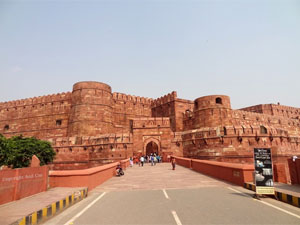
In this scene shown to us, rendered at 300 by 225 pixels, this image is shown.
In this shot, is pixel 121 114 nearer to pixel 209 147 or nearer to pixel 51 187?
pixel 209 147

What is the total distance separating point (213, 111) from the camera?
2466cm

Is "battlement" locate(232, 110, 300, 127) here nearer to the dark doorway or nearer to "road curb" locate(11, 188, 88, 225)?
the dark doorway

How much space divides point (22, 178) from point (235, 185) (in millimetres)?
7260

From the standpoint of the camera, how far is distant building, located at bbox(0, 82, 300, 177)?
19719mm

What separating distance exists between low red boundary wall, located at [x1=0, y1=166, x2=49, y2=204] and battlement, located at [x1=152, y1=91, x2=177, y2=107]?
25.1m

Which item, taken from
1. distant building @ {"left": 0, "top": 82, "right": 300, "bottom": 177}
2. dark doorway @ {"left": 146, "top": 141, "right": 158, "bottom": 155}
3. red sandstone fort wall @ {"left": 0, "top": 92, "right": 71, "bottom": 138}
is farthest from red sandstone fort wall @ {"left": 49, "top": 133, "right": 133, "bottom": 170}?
dark doorway @ {"left": 146, "top": 141, "right": 158, "bottom": 155}

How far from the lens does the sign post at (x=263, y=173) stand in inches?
219

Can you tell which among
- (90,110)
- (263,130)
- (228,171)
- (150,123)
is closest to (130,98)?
(90,110)

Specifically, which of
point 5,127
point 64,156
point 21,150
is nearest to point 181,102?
point 64,156

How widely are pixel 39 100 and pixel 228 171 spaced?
111 feet

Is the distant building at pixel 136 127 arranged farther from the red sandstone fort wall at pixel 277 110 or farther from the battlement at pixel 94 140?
the red sandstone fort wall at pixel 277 110

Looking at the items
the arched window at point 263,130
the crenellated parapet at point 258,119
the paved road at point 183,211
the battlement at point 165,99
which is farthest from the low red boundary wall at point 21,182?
the crenellated parapet at point 258,119

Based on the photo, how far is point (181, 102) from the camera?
30688 millimetres

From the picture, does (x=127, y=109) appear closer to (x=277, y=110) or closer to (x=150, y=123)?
(x=150, y=123)
